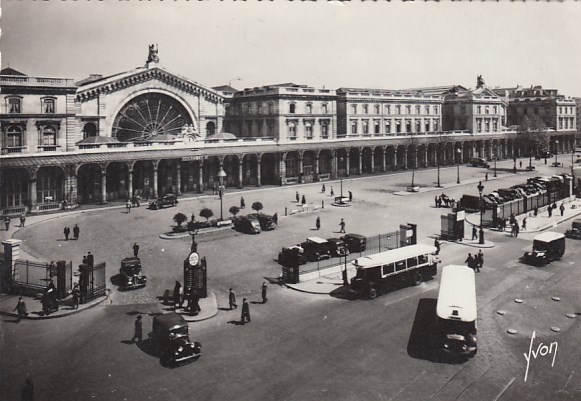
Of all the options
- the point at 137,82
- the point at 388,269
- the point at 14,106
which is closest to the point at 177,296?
the point at 388,269

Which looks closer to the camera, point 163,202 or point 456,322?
point 456,322

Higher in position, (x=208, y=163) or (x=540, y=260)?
(x=208, y=163)

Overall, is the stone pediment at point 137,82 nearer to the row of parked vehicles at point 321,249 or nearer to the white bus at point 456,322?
the row of parked vehicles at point 321,249

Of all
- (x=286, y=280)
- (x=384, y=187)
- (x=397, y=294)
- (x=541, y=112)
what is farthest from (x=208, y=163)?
(x=541, y=112)

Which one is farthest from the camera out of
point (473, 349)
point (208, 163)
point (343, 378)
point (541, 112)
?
point (541, 112)

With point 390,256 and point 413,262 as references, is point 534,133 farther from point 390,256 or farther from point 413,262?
point 390,256

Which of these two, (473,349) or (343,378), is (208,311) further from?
(473,349)

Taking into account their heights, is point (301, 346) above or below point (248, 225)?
below

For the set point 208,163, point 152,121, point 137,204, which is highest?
point 152,121
